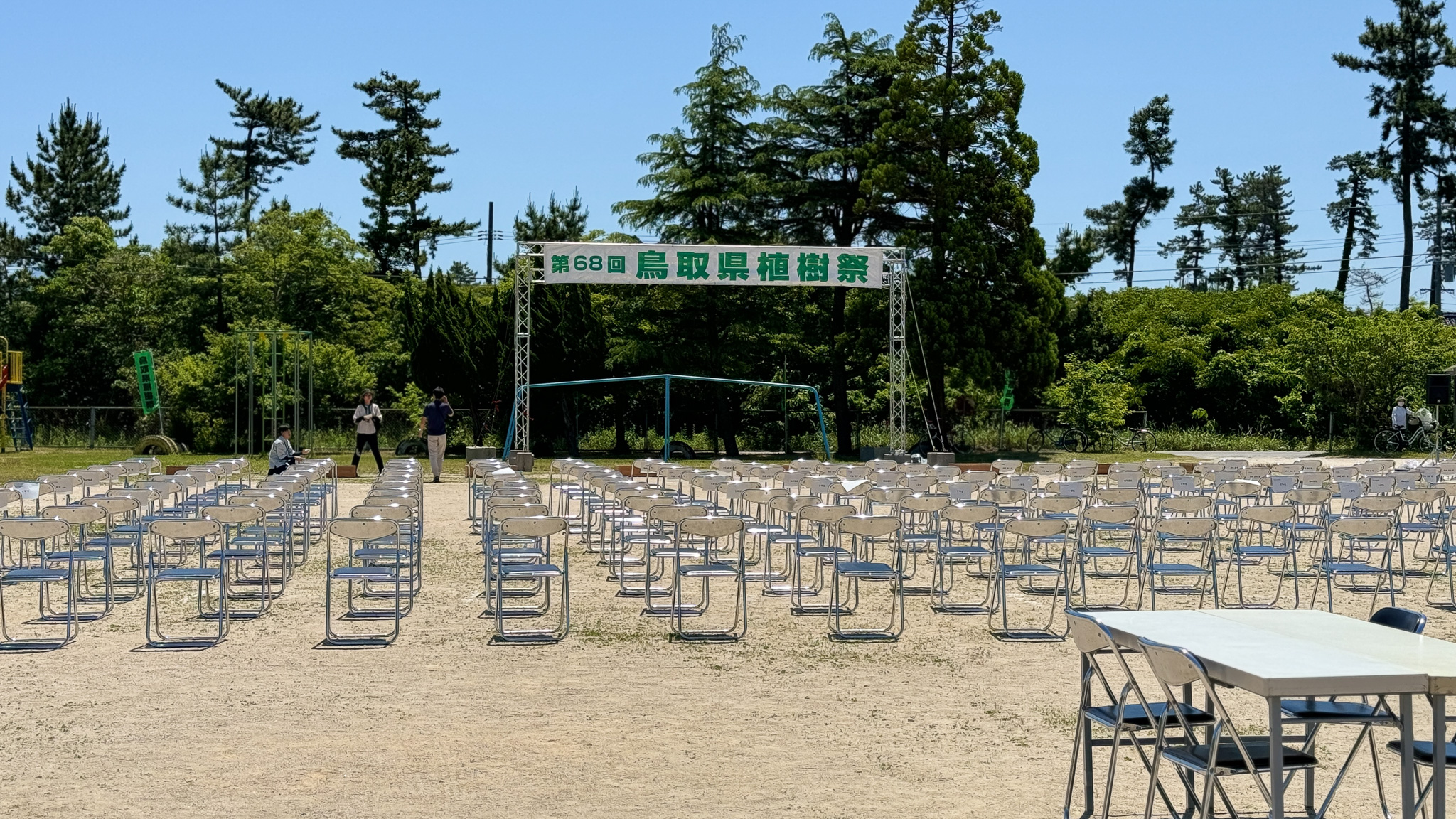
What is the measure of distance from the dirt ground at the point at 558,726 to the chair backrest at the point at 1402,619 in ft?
2.24

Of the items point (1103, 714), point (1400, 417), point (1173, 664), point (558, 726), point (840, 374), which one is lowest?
point (558, 726)

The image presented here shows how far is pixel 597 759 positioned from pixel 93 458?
80.1 ft

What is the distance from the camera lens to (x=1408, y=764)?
12.3 ft

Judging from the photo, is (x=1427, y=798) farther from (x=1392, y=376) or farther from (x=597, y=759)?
(x=1392, y=376)

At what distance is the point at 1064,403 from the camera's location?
3384 cm

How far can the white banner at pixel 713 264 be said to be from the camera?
24609 mm

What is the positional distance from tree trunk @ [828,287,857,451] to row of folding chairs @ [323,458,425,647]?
69.1 ft

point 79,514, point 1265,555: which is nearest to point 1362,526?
point 1265,555

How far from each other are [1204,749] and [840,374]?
28490 mm

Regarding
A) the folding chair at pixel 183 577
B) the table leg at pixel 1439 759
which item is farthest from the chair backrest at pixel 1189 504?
the folding chair at pixel 183 577

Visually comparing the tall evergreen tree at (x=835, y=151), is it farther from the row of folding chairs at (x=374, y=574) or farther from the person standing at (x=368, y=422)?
the row of folding chairs at (x=374, y=574)

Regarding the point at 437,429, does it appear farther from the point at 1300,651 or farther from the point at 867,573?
the point at 1300,651

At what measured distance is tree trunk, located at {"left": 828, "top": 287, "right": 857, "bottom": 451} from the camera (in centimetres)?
3212

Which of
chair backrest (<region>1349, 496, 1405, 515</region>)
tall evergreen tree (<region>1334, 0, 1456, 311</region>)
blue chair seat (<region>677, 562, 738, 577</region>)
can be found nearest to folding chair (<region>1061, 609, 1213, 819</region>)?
blue chair seat (<region>677, 562, 738, 577</region>)
